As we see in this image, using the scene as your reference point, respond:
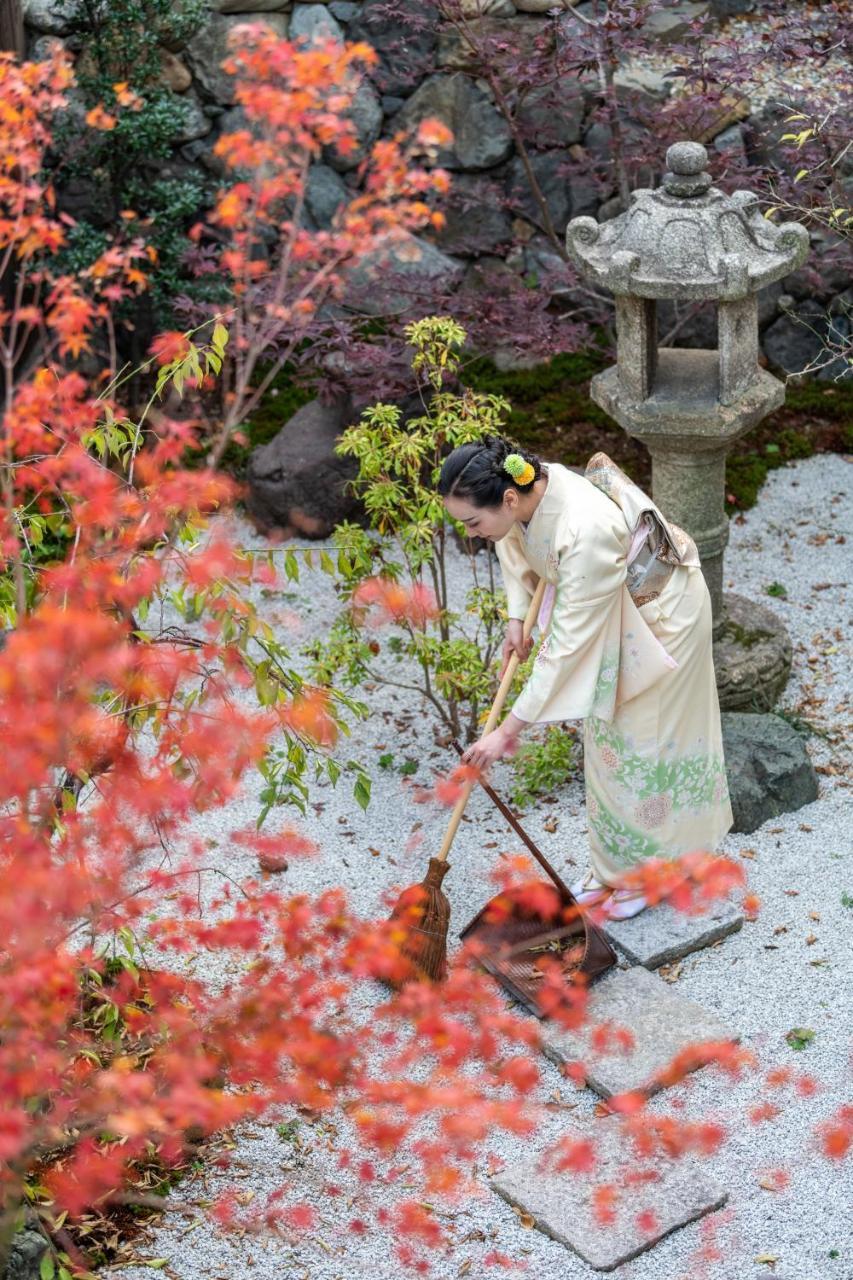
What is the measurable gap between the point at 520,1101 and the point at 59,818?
1464 mm

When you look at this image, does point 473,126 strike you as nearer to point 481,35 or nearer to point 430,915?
point 481,35

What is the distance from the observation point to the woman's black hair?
4.03 metres

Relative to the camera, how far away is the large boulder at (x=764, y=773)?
17.3 ft

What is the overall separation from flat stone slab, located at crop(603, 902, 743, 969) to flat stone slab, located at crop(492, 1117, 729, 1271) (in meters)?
0.79

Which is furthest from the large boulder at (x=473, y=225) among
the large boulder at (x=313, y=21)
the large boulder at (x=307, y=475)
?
the large boulder at (x=307, y=475)

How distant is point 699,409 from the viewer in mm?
5305

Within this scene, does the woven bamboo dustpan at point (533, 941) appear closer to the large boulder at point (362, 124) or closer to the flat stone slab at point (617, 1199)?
the flat stone slab at point (617, 1199)

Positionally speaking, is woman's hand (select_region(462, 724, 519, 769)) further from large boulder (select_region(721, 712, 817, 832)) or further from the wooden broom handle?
large boulder (select_region(721, 712, 817, 832))

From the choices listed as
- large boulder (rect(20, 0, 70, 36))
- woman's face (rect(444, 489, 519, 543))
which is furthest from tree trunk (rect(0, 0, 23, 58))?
woman's face (rect(444, 489, 519, 543))

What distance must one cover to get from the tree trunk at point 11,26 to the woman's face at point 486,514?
4.89 metres

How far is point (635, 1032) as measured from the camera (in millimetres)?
4332

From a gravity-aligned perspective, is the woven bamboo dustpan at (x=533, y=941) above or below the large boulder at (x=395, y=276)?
below

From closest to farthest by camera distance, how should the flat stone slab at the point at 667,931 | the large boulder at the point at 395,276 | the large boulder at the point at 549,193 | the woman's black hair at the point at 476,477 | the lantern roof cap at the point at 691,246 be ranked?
1. the woman's black hair at the point at 476,477
2. the flat stone slab at the point at 667,931
3. the lantern roof cap at the point at 691,246
4. the large boulder at the point at 395,276
5. the large boulder at the point at 549,193

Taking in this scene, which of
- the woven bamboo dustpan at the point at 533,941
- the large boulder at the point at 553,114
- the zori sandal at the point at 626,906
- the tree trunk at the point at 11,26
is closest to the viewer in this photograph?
the woven bamboo dustpan at the point at 533,941
